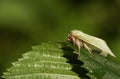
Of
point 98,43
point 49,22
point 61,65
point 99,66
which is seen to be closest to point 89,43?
point 98,43

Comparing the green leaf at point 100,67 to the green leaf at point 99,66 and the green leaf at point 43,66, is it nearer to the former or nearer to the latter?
the green leaf at point 99,66

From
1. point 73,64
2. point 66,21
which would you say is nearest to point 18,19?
point 66,21

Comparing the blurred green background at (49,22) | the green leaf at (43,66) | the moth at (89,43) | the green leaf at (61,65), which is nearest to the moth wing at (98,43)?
the moth at (89,43)

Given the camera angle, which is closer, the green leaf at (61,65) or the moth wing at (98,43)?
the green leaf at (61,65)

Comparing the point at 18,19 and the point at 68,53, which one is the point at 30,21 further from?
the point at 68,53

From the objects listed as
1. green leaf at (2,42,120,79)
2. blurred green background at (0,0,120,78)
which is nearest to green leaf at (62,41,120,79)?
green leaf at (2,42,120,79)

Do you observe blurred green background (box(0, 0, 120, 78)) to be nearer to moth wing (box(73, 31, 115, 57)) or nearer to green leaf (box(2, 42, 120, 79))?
moth wing (box(73, 31, 115, 57))

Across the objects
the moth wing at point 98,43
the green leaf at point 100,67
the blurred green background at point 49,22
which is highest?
the blurred green background at point 49,22
